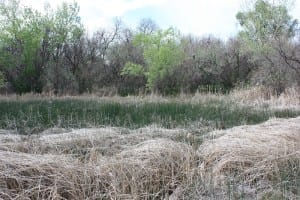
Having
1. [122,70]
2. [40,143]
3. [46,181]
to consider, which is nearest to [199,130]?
[40,143]

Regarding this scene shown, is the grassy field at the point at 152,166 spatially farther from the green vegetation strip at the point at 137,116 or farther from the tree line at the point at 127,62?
the tree line at the point at 127,62

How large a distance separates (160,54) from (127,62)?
11.4ft

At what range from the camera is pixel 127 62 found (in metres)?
26.6

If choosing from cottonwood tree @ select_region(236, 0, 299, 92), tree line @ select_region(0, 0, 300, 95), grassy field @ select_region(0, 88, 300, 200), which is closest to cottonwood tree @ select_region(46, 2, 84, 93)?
tree line @ select_region(0, 0, 300, 95)

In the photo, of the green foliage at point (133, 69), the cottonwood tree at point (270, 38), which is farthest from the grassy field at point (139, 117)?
the green foliage at point (133, 69)

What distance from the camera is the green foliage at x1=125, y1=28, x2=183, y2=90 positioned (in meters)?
24.0

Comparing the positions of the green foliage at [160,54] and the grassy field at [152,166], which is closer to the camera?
the grassy field at [152,166]

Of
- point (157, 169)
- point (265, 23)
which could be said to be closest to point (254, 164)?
point (157, 169)

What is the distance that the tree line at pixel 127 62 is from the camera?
2311cm

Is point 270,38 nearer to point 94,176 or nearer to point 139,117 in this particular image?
point 139,117

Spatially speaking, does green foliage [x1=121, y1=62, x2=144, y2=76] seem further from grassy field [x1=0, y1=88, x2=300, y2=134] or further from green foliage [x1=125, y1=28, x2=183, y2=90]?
grassy field [x1=0, y1=88, x2=300, y2=134]

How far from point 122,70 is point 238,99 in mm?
11506

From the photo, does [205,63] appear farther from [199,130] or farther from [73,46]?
[199,130]

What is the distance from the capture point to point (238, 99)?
16.0 m
